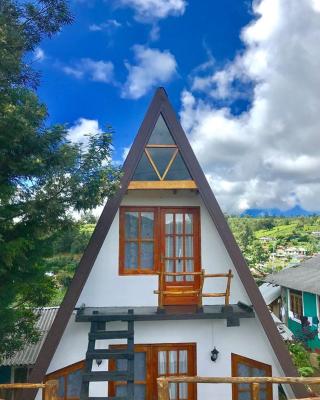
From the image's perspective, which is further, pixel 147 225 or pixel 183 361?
pixel 147 225

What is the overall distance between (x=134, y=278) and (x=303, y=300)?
13952 millimetres

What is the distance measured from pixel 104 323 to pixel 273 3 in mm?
10187

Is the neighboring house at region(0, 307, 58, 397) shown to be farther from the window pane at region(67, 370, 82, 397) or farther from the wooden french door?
the wooden french door

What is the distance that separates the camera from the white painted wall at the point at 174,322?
600cm

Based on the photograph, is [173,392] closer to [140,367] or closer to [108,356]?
[140,367]

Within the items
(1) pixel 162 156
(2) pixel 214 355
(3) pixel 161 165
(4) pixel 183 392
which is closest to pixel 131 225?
(3) pixel 161 165

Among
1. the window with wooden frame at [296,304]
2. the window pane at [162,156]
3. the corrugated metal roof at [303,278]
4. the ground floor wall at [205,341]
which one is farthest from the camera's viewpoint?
the window with wooden frame at [296,304]

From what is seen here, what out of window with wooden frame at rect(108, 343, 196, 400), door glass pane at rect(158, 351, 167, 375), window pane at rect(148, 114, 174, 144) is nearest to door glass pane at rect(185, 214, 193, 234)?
window pane at rect(148, 114, 174, 144)

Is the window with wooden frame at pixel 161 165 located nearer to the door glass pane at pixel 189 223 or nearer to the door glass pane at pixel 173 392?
the door glass pane at pixel 189 223

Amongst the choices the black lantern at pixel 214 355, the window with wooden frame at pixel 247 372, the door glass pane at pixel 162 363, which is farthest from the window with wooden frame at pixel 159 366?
the window with wooden frame at pixel 247 372

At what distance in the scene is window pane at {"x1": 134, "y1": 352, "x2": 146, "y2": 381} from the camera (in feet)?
19.9

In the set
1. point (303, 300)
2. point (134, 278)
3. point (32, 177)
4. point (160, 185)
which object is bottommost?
point (303, 300)

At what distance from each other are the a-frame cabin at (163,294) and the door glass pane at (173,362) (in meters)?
0.02

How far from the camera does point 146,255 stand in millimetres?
6582
